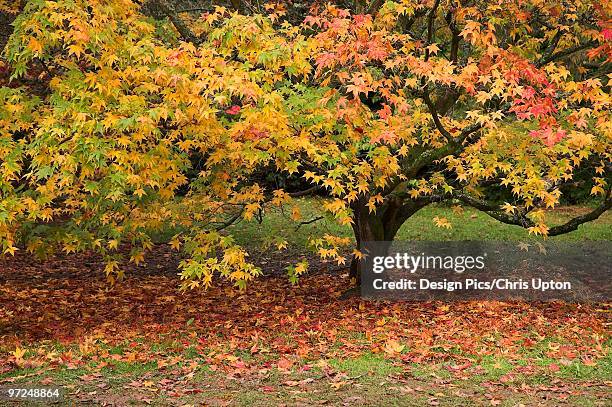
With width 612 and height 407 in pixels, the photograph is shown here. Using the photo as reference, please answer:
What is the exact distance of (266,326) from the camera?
9938 mm

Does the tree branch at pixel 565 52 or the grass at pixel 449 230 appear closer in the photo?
the tree branch at pixel 565 52

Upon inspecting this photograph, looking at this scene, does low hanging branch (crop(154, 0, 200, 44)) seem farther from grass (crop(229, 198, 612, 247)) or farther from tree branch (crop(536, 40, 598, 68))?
grass (crop(229, 198, 612, 247))

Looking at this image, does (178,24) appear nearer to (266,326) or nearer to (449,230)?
(266,326)

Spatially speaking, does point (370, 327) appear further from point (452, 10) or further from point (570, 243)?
point (570, 243)

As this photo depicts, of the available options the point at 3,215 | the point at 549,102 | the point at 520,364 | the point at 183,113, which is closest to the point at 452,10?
the point at 549,102

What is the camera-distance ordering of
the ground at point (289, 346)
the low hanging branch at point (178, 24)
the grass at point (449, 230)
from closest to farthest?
the ground at point (289, 346) → the low hanging branch at point (178, 24) → the grass at point (449, 230)

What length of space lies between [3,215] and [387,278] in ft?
22.2
